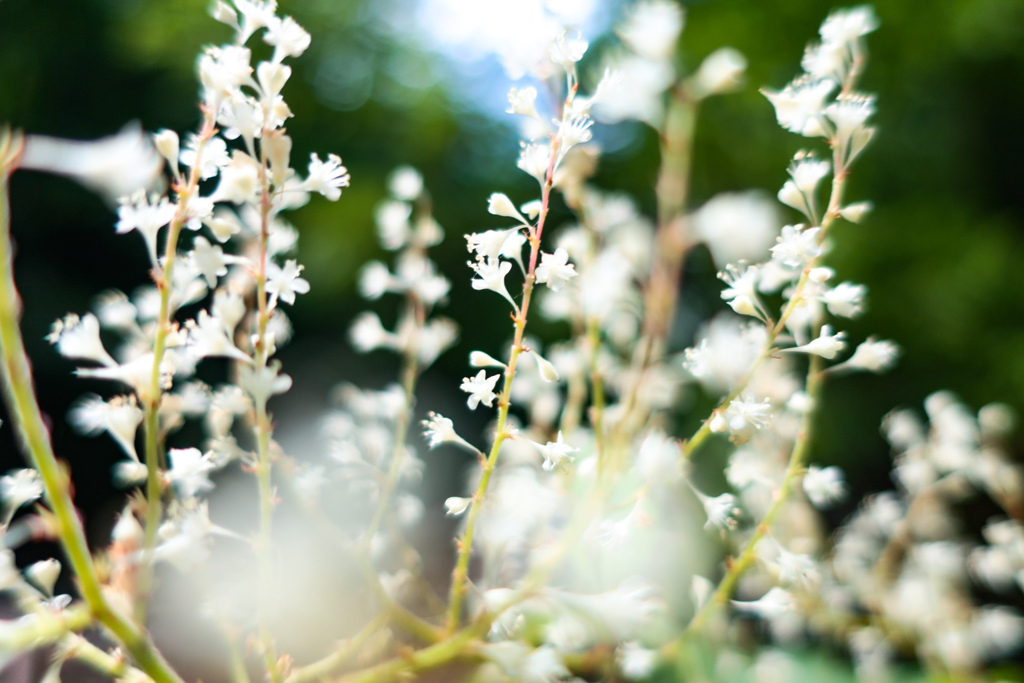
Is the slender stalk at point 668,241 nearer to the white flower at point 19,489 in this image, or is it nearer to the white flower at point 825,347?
the white flower at point 825,347

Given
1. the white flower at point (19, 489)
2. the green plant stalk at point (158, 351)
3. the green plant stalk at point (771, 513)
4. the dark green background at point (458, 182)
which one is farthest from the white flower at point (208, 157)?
the dark green background at point (458, 182)

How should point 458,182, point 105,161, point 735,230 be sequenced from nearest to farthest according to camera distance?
point 105,161
point 735,230
point 458,182

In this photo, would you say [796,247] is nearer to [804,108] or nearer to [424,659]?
[804,108]

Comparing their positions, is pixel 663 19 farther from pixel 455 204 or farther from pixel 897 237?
pixel 897 237

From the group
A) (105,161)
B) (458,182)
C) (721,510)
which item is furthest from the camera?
(458,182)

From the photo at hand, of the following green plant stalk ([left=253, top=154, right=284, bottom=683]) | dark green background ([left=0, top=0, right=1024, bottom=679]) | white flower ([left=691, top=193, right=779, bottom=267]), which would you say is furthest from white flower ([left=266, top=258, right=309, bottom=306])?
dark green background ([left=0, top=0, right=1024, bottom=679])

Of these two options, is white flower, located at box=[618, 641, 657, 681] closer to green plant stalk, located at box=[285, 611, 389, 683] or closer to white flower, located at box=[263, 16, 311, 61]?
green plant stalk, located at box=[285, 611, 389, 683]

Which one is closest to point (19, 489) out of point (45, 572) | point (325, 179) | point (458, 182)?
point (45, 572)
